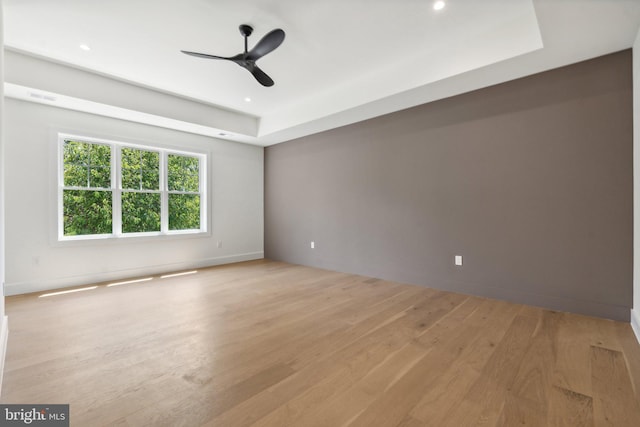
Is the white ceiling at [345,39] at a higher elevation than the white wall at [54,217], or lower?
higher

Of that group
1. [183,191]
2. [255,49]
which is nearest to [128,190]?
[183,191]

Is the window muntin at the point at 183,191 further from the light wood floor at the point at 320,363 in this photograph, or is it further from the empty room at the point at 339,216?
the light wood floor at the point at 320,363

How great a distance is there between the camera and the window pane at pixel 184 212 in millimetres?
5234

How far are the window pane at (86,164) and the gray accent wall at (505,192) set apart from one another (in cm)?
366

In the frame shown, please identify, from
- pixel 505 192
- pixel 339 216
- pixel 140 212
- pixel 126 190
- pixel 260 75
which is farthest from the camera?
pixel 339 216

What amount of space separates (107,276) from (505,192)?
18.7 feet

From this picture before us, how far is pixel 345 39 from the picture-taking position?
3.02 meters

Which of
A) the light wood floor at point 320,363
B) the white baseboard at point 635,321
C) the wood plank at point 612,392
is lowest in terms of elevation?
the wood plank at point 612,392

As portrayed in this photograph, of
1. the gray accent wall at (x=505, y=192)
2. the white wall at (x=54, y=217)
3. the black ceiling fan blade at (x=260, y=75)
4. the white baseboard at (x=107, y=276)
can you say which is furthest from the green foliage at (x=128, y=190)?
the black ceiling fan blade at (x=260, y=75)

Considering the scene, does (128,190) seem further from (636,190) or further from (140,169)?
(636,190)

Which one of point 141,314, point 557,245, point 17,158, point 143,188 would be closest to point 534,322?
point 557,245

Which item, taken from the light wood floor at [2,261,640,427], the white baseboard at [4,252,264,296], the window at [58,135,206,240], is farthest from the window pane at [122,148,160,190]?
the light wood floor at [2,261,640,427]

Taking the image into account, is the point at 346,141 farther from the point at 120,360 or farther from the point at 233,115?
the point at 120,360

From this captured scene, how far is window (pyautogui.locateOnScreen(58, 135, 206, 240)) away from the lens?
166 inches
